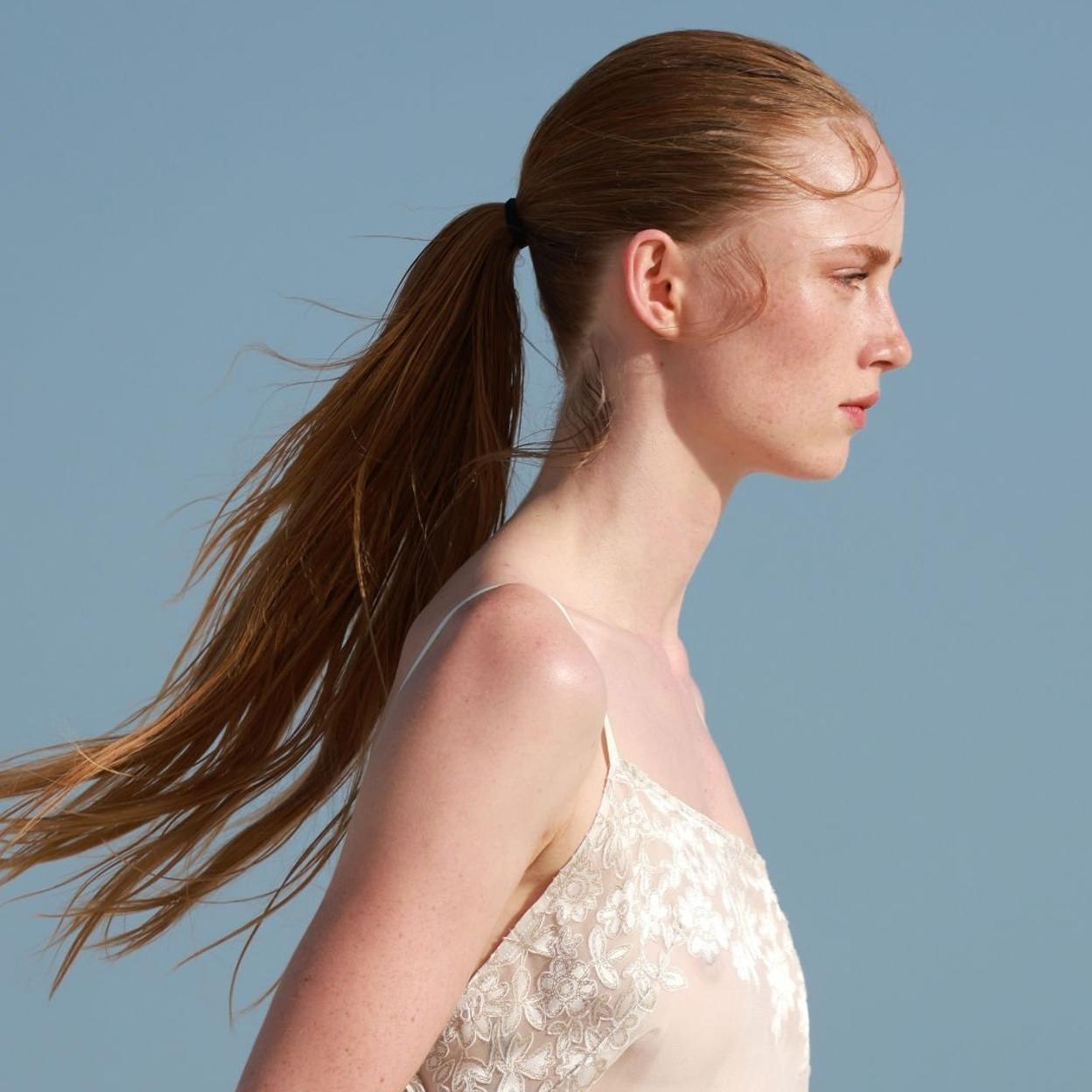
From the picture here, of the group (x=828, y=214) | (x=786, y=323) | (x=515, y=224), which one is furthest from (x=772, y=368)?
(x=515, y=224)

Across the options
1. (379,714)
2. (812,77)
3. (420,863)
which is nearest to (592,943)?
(420,863)

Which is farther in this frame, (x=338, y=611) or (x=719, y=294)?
(x=338, y=611)

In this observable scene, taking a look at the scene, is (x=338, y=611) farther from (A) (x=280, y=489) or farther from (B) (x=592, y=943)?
(B) (x=592, y=943)

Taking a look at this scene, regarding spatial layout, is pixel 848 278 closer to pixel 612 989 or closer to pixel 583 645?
pixel 583 645

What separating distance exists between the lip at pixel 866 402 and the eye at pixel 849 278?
0.10 meters

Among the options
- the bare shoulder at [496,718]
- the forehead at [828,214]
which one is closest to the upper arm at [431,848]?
the bare shoulder at [496,718]

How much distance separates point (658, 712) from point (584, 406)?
0.96 ft

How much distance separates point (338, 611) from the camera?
2.09 m

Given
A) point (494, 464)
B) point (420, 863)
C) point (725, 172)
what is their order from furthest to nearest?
point (494, 464)
point (725, 172)
point (420, 863)

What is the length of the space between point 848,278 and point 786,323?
0.26ft

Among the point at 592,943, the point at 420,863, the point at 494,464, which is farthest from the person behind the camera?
the point at 494,464

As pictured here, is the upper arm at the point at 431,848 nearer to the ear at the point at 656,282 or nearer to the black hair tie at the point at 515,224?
the ear at the point at 656,282

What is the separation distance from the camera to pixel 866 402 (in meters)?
1.96

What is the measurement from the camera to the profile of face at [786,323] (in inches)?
74.3
